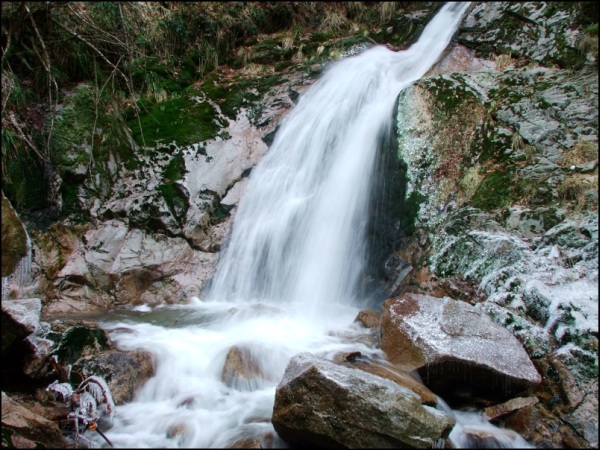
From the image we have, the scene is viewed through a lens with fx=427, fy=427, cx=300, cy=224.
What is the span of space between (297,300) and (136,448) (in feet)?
10.5

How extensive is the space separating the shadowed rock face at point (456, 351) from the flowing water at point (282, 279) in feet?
1.32

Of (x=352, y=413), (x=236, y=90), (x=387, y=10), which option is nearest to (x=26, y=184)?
(x=236, y=90)

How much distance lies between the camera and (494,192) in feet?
16.8

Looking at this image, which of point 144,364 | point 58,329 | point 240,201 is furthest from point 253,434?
point 240,201

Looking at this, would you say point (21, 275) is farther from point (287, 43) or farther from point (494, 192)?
point (287, 43)

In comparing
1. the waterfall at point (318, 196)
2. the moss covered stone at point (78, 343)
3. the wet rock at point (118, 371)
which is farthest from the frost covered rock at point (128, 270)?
the wet rock at point (118, 371)

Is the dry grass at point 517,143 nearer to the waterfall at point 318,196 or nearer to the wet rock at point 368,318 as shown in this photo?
the waterfall at point 318,196

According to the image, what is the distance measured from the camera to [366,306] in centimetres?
570

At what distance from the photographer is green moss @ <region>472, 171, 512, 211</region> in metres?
4.98

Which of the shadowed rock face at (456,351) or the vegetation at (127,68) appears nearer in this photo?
the shadowed rock face at (456,351)

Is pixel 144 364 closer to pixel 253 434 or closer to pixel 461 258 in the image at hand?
pixel 253 434

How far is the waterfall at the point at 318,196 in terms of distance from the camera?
6.30 m

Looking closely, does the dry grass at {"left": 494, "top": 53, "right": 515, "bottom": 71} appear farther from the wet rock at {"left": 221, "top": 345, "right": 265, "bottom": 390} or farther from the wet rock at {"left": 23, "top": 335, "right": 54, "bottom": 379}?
the wet rock at {"left": 23, "top": 335, "right": 54, "bottom": 379}

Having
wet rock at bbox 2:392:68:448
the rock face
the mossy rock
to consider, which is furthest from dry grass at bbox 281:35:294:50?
wet rock at bbox 2:392:68:448
